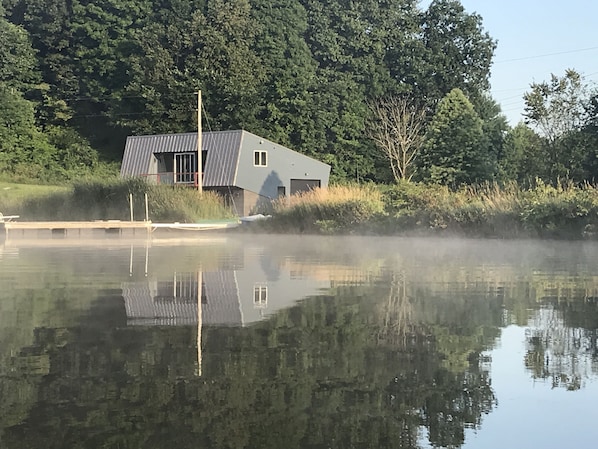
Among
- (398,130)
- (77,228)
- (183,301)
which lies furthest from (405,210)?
(398,130)

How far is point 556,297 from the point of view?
36.1 feet

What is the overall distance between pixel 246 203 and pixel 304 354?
137 ft

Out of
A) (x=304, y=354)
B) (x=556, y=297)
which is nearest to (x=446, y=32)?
(x=556, y=297)

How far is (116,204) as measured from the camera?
4016 centimetres

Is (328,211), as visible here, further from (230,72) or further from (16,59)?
(16,59)

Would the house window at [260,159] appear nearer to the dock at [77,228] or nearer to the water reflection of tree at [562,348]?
the dock at [77,228]

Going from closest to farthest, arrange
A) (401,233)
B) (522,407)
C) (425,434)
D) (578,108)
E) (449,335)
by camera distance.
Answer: (425,434) < (522,407) < (449,335) < (401,233) < (578,108)

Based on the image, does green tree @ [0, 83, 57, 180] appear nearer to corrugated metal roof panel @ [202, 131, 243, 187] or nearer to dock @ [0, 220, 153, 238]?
corrugated metal roof panel @ [202, 131, 243, 187]

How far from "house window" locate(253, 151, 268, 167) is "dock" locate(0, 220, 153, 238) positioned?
55.8 feet

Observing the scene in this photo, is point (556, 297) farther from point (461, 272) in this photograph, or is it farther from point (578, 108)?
point (578, 108)

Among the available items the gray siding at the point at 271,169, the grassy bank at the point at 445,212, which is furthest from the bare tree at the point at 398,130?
the grassy bank at the point at 445,212

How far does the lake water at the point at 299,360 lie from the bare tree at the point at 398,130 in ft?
170

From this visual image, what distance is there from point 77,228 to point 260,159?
18210 mm

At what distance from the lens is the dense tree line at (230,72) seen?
2515 inches
